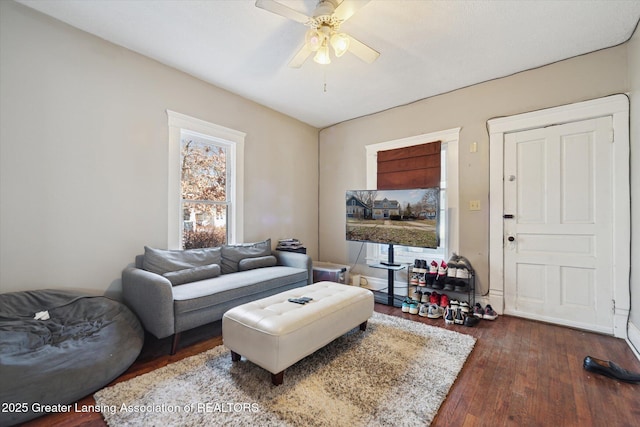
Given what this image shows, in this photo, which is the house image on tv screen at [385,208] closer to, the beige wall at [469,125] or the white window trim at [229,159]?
the beige wall at [469,125]

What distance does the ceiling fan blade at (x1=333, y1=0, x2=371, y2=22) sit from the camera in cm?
166

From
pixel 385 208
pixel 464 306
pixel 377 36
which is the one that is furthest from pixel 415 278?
pixel 377 36

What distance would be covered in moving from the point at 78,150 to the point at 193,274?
145cm

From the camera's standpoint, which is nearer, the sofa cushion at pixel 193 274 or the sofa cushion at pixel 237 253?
the sofa cushion at pixel 193 274

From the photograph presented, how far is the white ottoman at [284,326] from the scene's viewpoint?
1.60 m

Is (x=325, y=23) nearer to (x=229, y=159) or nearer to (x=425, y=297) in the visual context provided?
(x=229, y=159)

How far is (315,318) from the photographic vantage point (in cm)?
181

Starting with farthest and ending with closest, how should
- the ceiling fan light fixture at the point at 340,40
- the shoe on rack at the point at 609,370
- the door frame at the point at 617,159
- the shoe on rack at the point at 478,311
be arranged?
1. the shoe on rack at the point at 478,311
2. the door frame at the point at 617,159
3. the ceiling fan light fixture at the point at 340,40
4. the shoe on rack at the point at 609,370

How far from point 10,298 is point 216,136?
226 cm

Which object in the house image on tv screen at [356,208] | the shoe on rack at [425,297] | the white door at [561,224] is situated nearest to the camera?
the white door at [561,224]

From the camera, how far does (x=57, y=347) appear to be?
1632mm

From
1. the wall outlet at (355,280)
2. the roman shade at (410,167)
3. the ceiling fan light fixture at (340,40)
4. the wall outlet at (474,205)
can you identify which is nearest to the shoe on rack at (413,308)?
the wall outlet at (355,280)

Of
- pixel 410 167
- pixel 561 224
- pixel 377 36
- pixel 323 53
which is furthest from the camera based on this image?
Answer: pixel 410 167

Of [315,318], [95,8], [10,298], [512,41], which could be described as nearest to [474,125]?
[512,41]
